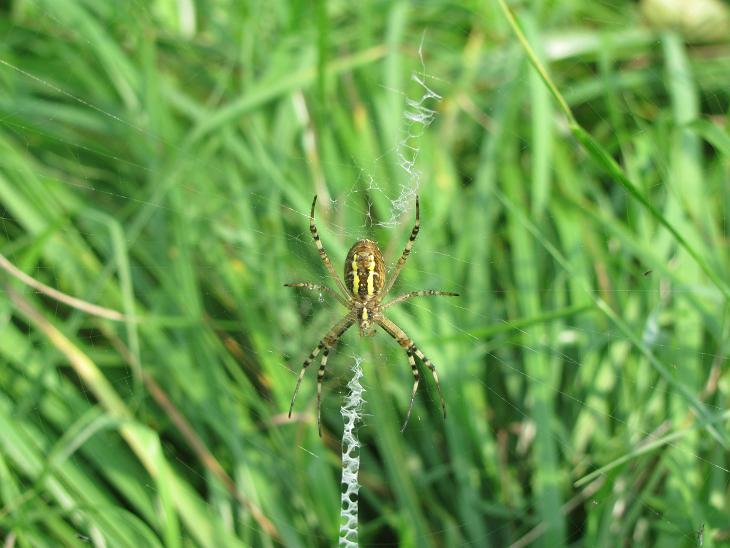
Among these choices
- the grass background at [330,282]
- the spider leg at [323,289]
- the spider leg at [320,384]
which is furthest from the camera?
the spider leg at [323,289]

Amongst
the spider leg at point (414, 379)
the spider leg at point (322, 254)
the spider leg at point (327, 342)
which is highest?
the spider leg at point (322, 254)

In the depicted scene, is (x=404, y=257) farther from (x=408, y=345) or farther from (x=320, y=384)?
(x=320, y=384)

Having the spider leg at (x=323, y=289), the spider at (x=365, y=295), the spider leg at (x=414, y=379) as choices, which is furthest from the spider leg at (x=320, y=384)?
the spider leg at (x=414, y=379)

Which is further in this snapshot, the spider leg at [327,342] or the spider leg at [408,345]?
the spider leg at [327,342]

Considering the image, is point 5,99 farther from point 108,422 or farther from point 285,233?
point 108,422

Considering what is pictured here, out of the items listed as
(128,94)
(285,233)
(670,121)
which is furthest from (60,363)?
(670,121)

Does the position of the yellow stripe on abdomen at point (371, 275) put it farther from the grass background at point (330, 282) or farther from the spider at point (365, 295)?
the grass background at point (330, 282)

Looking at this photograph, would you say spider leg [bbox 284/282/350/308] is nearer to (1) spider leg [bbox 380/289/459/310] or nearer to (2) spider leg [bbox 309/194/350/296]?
(2) spider leg [bbox 309/194/350/296]
